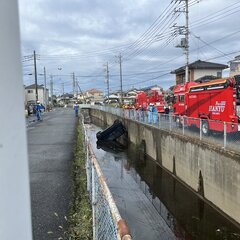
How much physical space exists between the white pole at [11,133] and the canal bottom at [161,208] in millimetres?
9369

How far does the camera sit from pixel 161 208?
13289mm

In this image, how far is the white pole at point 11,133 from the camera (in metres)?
1.13

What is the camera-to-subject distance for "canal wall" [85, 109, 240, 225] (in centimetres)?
1062

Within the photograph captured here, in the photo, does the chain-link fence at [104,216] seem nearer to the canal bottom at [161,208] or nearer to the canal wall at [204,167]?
the canal bottom at [161,208]

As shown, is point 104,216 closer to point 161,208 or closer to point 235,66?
point 161,208

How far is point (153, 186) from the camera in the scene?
16.6 metres

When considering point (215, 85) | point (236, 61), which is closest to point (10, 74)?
point (215, 85)

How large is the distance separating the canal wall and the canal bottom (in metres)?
0.36

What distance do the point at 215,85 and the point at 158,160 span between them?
5.65 meters

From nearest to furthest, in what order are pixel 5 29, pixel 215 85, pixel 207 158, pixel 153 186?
pixel 5 29, pixel 207 158, pixel 153 186, pixel 215 85

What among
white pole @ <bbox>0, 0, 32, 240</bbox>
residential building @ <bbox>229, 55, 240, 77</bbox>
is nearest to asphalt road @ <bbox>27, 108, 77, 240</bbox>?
white pole @ <bbox>0, 0, 32, 240</bbox>

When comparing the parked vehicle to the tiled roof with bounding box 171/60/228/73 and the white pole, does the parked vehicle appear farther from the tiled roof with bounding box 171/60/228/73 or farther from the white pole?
the white pole

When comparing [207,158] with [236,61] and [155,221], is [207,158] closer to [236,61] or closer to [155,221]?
[155,221]

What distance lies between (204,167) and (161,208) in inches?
91.0
